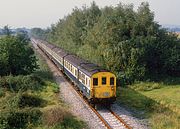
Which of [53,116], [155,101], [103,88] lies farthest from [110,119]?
[155,101]

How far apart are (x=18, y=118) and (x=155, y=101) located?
1178 cm

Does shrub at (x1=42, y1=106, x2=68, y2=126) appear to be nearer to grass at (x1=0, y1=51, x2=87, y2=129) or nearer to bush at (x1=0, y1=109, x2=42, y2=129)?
grass at (x1=0, y1=51, x2=87, y2=129)

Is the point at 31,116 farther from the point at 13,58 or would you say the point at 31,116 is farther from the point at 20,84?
the point at 13,58

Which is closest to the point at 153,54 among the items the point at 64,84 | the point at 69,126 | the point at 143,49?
the point at 143,49

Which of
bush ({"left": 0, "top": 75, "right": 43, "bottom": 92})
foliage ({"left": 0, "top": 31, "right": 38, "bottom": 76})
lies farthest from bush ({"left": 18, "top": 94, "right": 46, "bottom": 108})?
foliage ({"left": 0, "top": 31, "right": 38, "bottom": 76})

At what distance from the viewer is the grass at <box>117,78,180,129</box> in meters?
19.9

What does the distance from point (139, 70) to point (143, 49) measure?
2508 mm

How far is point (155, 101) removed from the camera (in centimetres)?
2575

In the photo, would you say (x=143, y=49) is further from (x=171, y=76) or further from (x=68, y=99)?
(x=68, y=99)

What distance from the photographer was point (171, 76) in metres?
38.8

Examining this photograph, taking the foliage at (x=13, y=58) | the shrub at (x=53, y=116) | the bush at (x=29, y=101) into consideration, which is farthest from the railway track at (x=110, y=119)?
the foliage at (x=13, y=58)

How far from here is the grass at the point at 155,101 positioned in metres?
19.9

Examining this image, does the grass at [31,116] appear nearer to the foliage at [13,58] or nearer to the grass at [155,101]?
the grass at [155,101]

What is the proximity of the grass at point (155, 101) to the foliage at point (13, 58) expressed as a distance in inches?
482
